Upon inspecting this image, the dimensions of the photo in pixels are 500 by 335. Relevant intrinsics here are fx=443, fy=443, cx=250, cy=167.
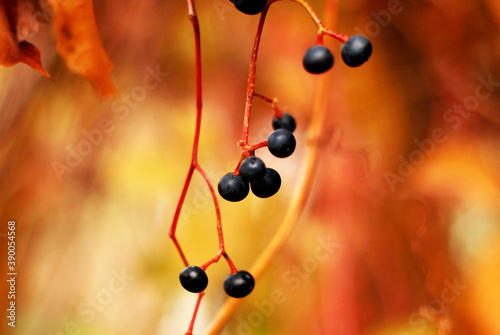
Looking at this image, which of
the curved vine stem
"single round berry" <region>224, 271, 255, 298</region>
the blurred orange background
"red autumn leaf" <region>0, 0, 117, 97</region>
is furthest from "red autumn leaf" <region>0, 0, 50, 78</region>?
the curved vine stem

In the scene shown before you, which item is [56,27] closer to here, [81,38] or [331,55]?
[81,38]

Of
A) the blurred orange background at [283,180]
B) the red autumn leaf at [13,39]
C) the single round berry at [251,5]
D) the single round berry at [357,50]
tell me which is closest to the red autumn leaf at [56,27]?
the red autumn leaf at [13,39]

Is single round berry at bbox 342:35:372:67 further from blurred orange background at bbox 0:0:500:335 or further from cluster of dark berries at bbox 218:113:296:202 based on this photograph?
blurred orange background at bbox 0:0:500:335

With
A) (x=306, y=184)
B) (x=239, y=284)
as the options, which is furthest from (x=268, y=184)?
(x=306, y=184)

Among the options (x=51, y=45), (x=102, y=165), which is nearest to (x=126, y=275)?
(x=102, y=165)

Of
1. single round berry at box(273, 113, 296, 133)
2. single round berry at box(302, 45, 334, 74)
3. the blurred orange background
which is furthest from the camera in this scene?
the blurred orange background

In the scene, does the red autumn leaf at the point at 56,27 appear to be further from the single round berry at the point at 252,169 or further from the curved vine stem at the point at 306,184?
the curved vine stem at the point at 306,184
